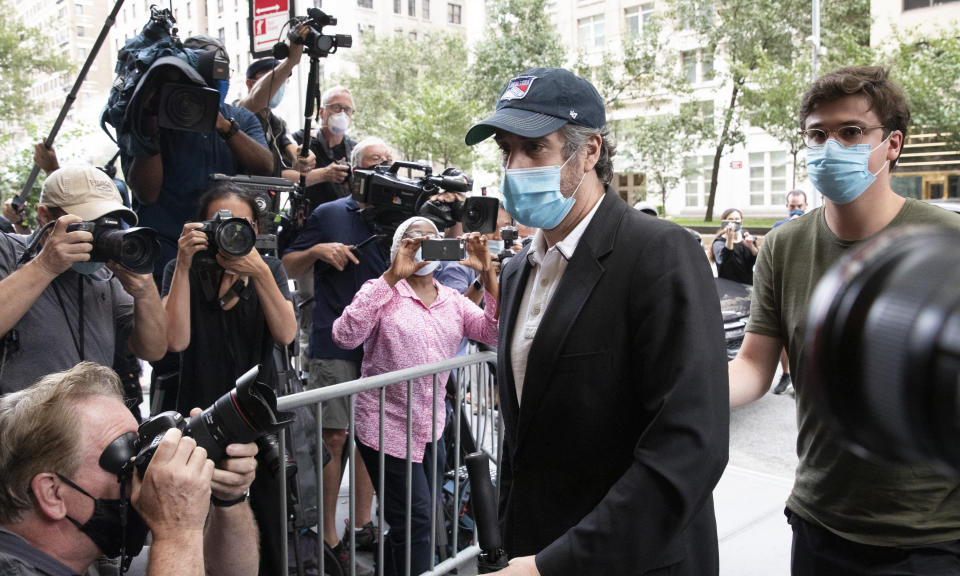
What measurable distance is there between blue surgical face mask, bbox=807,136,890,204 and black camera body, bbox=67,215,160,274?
2.26m

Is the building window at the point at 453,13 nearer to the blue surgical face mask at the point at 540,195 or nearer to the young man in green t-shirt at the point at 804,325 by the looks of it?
the young man in green t-shirt at the point at 804,325

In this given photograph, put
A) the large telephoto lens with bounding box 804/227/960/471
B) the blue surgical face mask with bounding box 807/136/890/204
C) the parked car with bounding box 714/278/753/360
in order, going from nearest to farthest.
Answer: the large telephoto lens with bounding box 804/227/960/471, the blue surgical face mask with bounding box 807/136/890/204, the parked car with bounding box 714/278/753/360

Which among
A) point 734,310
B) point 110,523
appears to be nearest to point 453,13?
point 734,310

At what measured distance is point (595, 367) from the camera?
1800 mm

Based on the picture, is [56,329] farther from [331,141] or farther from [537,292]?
[331,141]

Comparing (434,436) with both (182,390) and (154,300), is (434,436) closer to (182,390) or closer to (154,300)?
(182,390)

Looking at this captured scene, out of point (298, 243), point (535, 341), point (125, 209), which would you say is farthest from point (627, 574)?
point (298, 243)

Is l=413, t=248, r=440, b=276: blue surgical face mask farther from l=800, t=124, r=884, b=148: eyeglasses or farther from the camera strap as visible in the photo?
l=800, t=124, r=884, b=148: eyeglasses

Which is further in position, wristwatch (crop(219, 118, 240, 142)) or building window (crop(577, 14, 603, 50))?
building window (crop(577, 14, 603, 50))

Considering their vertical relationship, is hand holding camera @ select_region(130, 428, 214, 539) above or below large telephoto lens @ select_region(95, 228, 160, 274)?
below

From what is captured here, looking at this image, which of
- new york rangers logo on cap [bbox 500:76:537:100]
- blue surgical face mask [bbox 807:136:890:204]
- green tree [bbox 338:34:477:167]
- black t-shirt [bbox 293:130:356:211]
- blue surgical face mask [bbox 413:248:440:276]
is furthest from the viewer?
green tree [bbox 338:34:477:167]

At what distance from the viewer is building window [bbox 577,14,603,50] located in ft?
137

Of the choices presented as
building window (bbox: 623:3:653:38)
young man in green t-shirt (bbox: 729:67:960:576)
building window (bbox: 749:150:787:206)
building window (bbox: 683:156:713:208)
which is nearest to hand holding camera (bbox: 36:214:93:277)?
young man in green t-shirt (bbox: 729:67:960:576)

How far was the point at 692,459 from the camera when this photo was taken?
1647 millimetres
